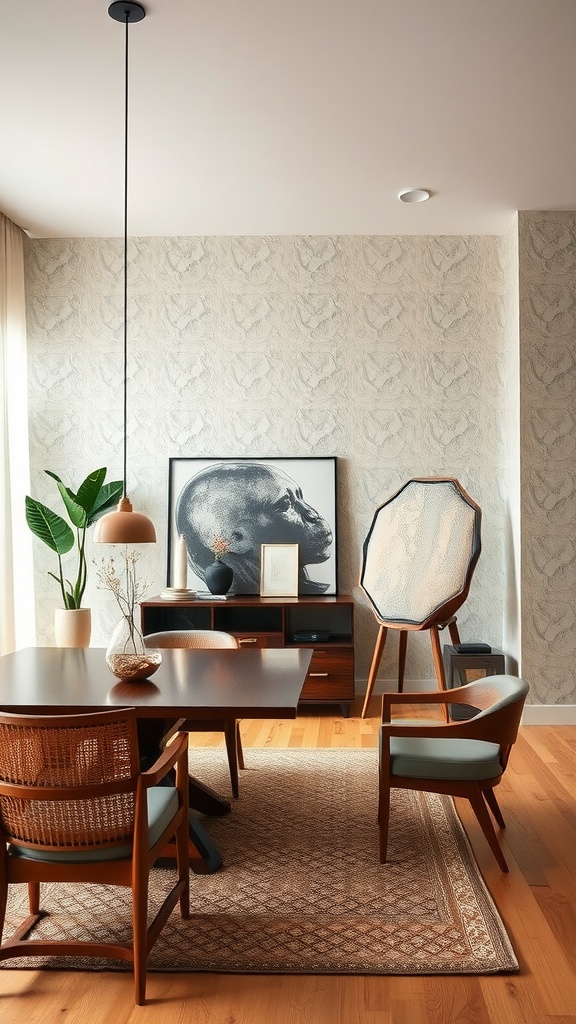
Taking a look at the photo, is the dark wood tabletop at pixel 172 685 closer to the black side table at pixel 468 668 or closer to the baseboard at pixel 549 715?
the black side table at pixel 468 668

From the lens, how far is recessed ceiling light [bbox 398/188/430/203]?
4871 mm

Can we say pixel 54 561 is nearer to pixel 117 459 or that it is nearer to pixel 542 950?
pixel 117 459

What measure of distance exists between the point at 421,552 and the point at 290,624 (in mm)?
1115

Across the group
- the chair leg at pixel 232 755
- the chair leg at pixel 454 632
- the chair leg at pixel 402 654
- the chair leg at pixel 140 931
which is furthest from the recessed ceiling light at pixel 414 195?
the chair leg at pixel 140 931

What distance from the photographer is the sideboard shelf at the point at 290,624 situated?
17.3 ft

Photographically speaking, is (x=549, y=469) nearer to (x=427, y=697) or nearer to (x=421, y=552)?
(x=421, y=552)

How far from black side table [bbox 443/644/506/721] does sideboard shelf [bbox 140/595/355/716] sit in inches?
24.3

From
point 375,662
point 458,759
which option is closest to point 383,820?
point 458,759

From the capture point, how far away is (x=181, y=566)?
18.1ft

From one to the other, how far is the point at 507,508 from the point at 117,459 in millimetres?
2649

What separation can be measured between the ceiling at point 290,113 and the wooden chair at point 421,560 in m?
1.79

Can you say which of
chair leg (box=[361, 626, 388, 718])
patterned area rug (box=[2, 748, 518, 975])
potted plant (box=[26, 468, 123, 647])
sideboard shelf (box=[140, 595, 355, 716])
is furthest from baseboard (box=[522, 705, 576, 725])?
potted plant (box=[26, 468, 123, 647])

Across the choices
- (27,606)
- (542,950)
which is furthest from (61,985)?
(27,606)

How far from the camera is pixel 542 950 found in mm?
2463
